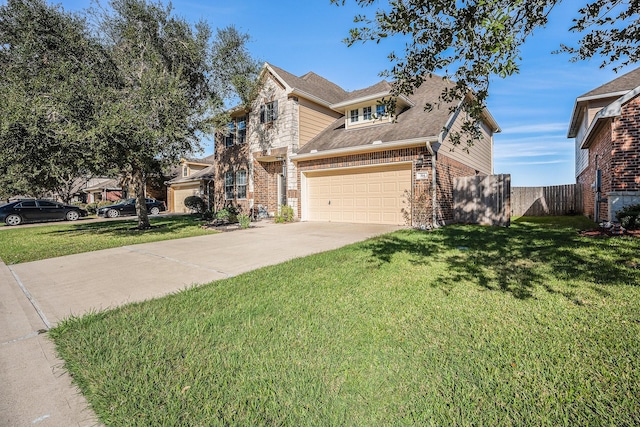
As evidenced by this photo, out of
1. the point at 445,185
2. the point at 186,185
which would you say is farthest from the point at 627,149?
the point at 186,185

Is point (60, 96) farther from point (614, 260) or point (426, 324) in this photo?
point (614, 260)

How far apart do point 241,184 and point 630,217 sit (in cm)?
1507

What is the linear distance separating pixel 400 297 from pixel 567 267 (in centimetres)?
315

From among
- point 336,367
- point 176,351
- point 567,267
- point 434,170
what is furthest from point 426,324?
point 434,170

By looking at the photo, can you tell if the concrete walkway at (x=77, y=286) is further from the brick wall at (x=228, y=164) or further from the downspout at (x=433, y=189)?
the brick wall at (x=228, y=164)

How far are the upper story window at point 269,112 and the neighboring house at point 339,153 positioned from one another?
5 cm

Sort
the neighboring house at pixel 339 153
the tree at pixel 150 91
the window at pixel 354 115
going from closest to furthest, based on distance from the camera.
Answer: the tree at pixel 150 91 → the neighboring house at pixel 339 153 → the window at pixel 354 115

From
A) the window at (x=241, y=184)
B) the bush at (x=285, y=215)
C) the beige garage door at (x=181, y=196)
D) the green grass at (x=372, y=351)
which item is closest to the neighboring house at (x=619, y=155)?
the green grass at (x=372, y=351)

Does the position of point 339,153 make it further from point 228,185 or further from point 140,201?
point 140,201

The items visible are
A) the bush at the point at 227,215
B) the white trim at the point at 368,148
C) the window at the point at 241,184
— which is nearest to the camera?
the white trim at the point at 368,148

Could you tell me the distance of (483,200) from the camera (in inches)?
456

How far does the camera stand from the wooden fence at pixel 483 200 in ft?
36.9

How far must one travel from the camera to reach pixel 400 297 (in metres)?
3.66

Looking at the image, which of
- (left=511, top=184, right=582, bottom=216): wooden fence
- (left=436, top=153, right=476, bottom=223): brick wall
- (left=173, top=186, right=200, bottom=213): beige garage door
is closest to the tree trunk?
(left=436, top=153, right=476, bottom=223): brick wall
